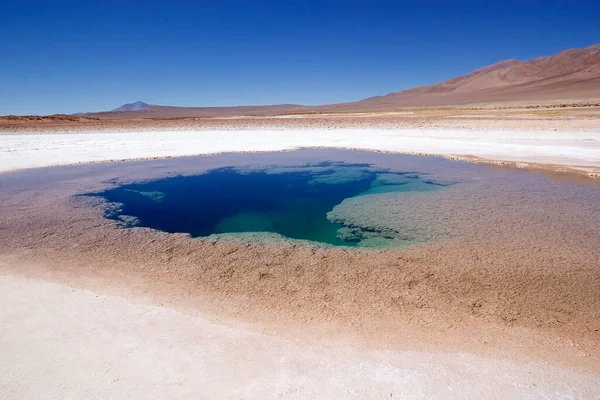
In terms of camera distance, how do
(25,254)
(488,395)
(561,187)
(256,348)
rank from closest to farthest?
(488,395) → (256,348) → (25,254) → (561,187)

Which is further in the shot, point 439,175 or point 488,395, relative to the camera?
point 439,175

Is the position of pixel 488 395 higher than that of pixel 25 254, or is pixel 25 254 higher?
pixel 25 254

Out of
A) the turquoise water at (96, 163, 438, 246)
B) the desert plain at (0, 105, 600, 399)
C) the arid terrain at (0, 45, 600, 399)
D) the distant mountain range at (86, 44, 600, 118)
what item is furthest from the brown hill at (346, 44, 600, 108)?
the desert plain at (0, 105, 600, 399)

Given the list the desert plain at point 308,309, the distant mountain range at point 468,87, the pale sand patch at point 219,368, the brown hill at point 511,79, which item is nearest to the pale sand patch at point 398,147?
the desert plain at point 308,309

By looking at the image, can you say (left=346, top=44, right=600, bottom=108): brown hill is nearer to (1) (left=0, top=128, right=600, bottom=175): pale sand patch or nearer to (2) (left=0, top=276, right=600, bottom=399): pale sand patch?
(1) (left=0, top=128, right=600, bottom=175): pale sand patch

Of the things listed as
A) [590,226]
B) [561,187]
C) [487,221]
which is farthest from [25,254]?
[561,187]

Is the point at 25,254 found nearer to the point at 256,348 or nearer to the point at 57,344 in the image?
the point at 57,344

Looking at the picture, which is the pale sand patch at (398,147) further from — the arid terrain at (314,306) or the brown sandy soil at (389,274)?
the brown sandy soil at (389,274)
